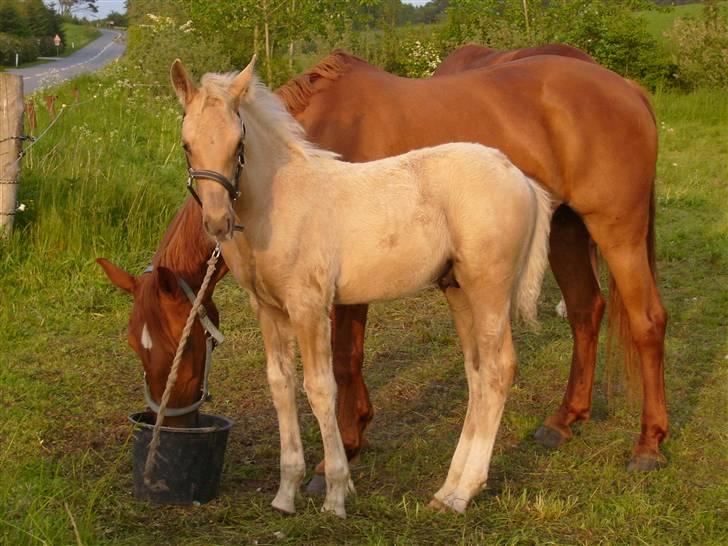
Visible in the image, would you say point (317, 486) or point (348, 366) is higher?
point (348, 366)

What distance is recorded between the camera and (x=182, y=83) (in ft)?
10.1

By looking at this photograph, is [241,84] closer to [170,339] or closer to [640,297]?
[170,339]

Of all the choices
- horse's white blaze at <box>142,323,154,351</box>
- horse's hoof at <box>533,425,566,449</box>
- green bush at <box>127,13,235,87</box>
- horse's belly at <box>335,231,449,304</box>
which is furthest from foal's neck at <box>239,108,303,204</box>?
green bush at <box>127,13,235,87</box>

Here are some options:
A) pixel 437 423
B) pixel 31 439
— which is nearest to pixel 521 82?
pixel 437 423

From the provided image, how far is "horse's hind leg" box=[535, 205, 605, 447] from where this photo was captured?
4.89 metres

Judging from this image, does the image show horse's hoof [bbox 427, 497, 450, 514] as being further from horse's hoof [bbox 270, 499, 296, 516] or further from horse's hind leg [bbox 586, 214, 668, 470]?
horse's hind leg [bbox 586, 214, 668, 470]

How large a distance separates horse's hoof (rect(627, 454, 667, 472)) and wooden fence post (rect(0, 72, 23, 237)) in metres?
4.76

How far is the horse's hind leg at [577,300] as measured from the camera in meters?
4.89

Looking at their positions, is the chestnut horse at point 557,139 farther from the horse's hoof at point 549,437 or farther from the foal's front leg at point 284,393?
the foal's front leg at point 284,393

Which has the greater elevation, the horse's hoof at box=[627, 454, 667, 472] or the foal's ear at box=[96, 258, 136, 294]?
the foal's ear at box=[96, 258, 136, 294]

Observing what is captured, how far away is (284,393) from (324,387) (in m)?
0.28

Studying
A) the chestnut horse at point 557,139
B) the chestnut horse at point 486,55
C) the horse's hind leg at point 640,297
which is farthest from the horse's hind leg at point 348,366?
the chestnut horse at point 486,55

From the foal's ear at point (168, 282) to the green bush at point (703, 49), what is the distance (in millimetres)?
16130

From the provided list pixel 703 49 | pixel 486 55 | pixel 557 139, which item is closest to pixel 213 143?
pixel 557 139
